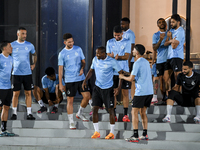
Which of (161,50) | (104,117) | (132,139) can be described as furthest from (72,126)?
(161,50)

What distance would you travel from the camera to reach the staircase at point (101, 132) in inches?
265

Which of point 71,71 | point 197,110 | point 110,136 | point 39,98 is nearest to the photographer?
point 110,136

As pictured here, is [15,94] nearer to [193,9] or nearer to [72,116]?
[72,116]

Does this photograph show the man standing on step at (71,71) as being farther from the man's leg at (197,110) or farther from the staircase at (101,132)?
the man's leg at (197,110)

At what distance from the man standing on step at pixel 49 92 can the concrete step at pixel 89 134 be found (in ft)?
3.30

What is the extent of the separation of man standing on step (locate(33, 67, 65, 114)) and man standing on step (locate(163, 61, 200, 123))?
114 inches

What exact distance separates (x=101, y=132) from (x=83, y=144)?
558mm

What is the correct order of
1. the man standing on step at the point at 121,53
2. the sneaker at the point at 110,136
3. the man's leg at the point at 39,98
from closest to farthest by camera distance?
the sneaker at the point at 110,136 → the man standing on step at the point at 121,53 → the man's leg at the point at 39,98

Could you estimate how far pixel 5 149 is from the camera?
23.3 ft

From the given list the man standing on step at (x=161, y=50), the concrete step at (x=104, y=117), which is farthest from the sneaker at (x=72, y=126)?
the man standing on step at (x=161, y=50)

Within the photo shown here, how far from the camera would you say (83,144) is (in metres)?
6.99

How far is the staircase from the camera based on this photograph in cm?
673

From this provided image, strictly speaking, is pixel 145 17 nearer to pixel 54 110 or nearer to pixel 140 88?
pixel 54 110

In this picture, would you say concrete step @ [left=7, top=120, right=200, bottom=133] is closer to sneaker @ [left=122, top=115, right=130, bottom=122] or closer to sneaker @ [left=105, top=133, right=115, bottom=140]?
sneaker @ [left=122, top=115, right=130, bottom=122]
